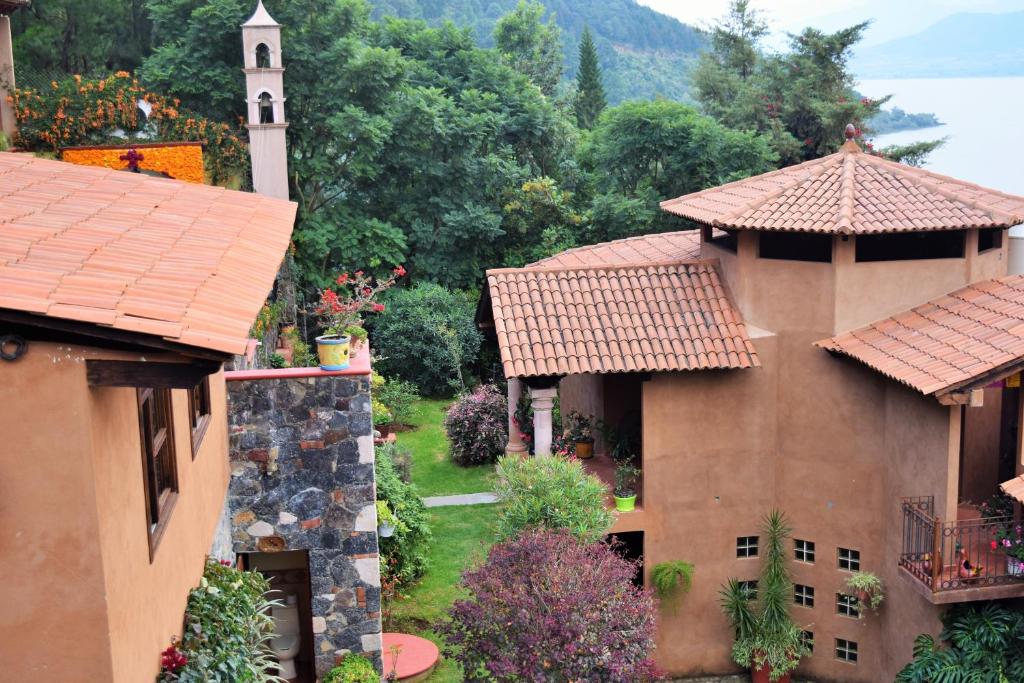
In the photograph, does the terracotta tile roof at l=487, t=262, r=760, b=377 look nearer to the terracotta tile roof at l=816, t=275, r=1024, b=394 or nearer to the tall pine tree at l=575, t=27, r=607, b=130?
the terracotta tile roof at l=816, t=275, r=1024, b=394

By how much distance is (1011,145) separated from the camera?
1404 inches

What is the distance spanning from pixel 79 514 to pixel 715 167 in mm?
30275

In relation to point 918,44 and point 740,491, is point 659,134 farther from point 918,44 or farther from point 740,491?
point 918,44

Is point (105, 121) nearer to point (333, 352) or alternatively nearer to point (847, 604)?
point (333, 352)

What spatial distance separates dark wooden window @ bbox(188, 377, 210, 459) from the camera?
392 inches

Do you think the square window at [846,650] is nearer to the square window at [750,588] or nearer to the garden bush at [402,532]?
the square window at [750,588]

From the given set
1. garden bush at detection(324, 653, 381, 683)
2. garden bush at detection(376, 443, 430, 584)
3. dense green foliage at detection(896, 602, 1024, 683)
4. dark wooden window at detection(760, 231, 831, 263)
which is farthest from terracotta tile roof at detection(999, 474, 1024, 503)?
garden bush at detection(376, 443, 430, 584)

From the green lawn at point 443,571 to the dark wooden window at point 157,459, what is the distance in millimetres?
5499

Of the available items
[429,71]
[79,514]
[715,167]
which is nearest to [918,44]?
[715,167]

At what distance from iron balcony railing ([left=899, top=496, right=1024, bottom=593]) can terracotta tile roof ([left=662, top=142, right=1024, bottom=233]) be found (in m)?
3.91

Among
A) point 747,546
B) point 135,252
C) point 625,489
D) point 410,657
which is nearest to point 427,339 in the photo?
point 625,489

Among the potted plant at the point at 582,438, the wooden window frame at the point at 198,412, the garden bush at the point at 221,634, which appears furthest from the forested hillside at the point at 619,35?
the garden bush at the point at 221,634

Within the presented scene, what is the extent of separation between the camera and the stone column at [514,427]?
63.9ft

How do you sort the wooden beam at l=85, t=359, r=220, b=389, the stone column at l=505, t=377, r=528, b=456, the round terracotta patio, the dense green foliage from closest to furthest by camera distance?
1. the wooden beam at l=85, t=359, r=220, b=389
2. the dense green foliage
3. the round terracotta patio
4. the stone column at l=505, t=377, r=528, b=456
